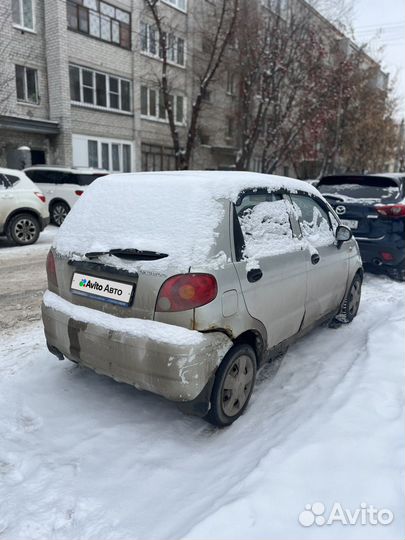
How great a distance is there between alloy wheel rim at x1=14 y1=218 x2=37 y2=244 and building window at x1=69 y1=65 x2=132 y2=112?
1133 cm

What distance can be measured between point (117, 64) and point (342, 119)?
42.8 ft

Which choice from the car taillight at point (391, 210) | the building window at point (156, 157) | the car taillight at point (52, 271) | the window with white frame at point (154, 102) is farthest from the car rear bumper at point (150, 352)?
the window with white frame at point (154, 102)

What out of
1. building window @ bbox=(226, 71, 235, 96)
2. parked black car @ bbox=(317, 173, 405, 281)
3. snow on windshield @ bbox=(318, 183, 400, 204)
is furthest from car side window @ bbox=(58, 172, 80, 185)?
building window @ bbox=(226, 71, 235, 96)

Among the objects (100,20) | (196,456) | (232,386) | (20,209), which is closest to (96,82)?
(100,20)

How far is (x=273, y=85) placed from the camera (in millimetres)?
17125

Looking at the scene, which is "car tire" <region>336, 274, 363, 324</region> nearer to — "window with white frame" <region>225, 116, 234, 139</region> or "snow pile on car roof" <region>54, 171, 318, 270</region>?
"snow pile on car roof" <region>54, 171, 318, 270</region>

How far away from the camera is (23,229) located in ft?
30.2

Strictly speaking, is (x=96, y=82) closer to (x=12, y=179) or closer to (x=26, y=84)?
(x=26, y=84)

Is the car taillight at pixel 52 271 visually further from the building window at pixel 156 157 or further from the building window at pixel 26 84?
the building window at pixel 156 157

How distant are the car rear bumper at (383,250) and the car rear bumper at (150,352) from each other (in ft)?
14.4

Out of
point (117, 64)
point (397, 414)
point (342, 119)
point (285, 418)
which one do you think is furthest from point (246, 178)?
point (342, 119)

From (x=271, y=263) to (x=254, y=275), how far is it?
10.2 inches

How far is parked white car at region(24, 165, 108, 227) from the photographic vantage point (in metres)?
12.0

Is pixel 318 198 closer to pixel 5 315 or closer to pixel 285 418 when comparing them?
pixel 285 418
